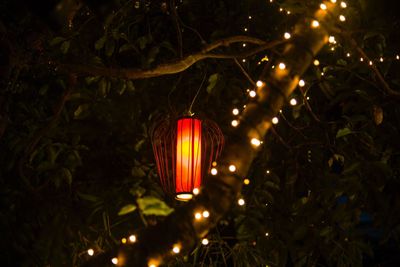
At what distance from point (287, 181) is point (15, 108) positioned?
2.30 metres

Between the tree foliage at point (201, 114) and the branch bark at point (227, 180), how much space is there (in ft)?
3.84

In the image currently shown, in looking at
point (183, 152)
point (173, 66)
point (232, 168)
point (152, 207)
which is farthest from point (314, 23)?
point (183, 152)

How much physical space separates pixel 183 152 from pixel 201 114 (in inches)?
17.5

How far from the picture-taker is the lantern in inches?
111

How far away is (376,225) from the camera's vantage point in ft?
10.9

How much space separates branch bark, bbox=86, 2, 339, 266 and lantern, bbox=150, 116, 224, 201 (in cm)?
134

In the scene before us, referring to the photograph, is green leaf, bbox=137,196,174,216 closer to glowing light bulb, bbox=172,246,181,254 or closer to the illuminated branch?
glowing light bulb, bbox=172,246,181,254

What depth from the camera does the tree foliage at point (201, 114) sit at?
3.25 meters

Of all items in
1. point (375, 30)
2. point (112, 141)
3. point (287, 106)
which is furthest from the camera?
point (112, 141)

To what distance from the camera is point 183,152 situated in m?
2.87

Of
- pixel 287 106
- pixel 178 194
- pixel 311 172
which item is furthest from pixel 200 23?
pixel 178 194

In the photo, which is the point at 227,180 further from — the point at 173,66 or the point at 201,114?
the point at 201,114

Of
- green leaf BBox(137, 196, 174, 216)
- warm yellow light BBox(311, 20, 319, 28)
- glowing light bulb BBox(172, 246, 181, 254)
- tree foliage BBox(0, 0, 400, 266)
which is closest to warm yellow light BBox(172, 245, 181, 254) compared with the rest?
glowing light bulb BBox(172, 246, 181, 254)

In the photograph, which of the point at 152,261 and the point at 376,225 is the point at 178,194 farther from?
the point at 152,261
